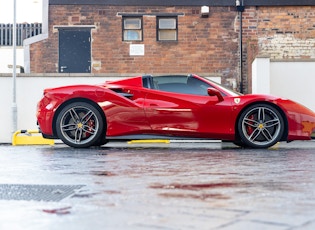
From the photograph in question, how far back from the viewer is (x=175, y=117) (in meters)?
9.79

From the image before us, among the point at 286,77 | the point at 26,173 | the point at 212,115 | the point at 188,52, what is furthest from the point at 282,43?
the point at 26,173

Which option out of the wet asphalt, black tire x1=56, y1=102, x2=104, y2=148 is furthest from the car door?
the wet asphalt

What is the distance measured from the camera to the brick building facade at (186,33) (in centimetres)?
2302

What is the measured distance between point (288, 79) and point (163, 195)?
11.8m

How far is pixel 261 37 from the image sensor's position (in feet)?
75.7

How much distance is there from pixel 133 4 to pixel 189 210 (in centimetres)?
2016

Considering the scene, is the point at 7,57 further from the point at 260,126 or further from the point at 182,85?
the point at 260,126

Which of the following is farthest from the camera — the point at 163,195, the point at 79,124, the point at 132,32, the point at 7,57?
the point at 7,57

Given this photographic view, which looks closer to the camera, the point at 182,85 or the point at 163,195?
the point at 163,195

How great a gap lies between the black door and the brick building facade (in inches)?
4.7

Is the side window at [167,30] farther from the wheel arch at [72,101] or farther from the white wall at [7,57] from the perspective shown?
the wheel arch at [72,101]

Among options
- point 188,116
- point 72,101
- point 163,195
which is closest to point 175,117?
point 188,116

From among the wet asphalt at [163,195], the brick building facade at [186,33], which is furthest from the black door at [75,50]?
the wet asphalt at [163,195]

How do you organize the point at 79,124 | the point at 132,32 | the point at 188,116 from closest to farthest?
the point at 188,116
the point at 79,124
the point at 132,32
